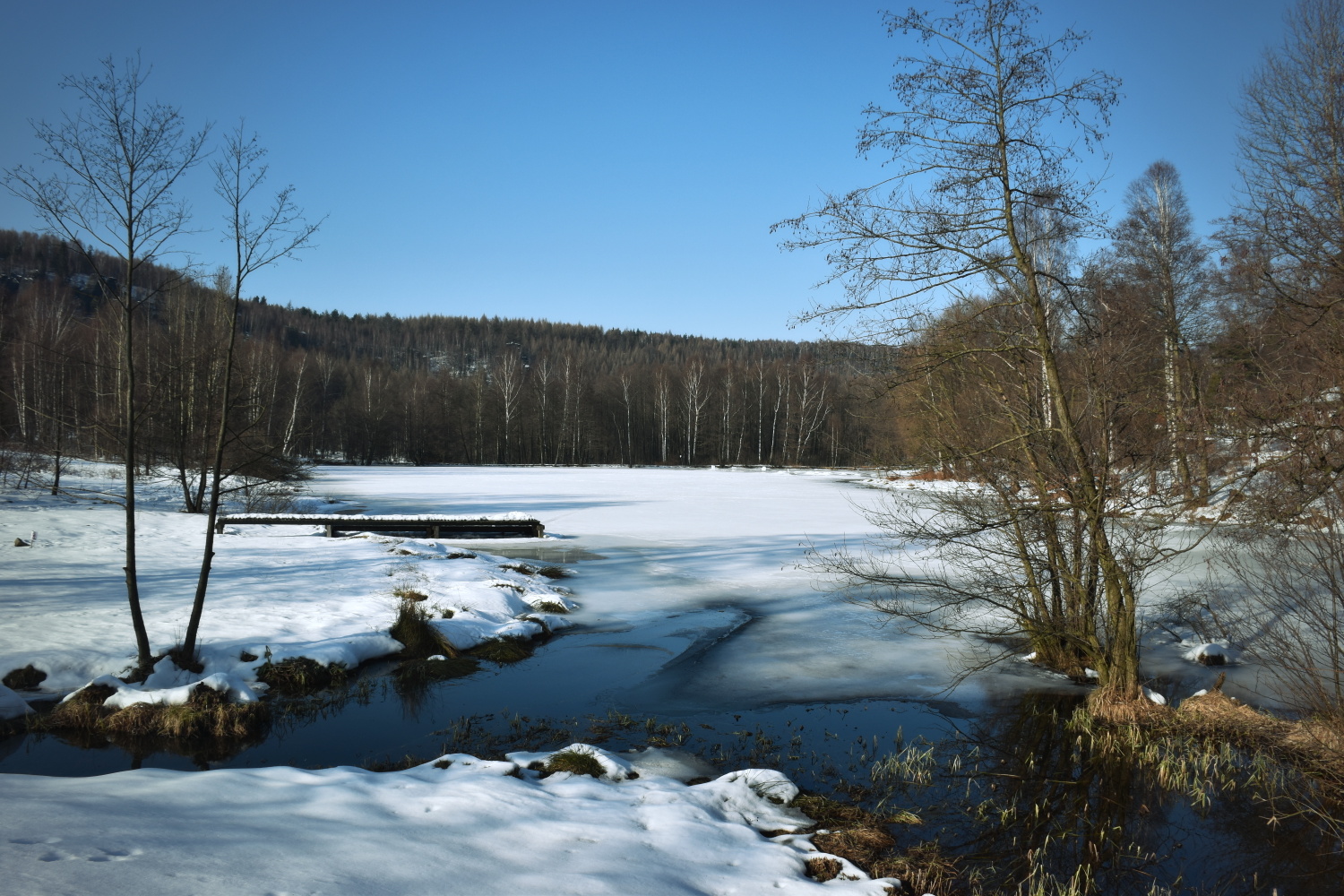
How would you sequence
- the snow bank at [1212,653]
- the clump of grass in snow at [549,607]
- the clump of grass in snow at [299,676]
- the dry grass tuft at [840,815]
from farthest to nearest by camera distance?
the clump of grass in snow at [549,607], the snow bank at [1212,653], the clump of grass in snow at [299,676], the dry grass tuft at [840,815]

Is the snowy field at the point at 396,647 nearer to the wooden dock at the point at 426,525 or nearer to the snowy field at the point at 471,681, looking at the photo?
the snowy field at the point at 471,681

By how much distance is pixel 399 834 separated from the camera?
417 cm

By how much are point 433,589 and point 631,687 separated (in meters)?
5.05

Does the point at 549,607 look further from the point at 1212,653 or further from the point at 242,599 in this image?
the point at 1212,653

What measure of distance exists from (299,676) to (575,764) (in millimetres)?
4264

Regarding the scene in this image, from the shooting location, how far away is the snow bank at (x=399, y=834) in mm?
3291

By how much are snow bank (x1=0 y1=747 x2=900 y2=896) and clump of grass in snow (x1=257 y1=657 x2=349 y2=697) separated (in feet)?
10.8

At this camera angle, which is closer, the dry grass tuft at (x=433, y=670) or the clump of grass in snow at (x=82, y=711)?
the clump of grass in snow at (x=82, y=711)

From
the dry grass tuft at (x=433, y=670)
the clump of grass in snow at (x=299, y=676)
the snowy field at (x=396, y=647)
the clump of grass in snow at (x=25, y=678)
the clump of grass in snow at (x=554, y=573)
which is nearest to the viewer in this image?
the snowy field at (x=396, y=647)

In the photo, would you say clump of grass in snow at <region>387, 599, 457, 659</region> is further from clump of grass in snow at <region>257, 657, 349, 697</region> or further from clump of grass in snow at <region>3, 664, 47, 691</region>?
clump of grass in snow at <region>3, 664, 47, 691</region>

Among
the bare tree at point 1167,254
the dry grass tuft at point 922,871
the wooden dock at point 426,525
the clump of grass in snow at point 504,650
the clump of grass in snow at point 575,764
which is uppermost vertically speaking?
the bare tree at point 1167,254

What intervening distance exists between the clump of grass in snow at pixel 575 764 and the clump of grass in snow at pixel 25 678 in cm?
583

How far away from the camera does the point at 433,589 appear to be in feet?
39.8

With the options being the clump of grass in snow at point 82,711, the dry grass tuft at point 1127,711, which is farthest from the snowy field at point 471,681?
the dry grass tuft at point 1127,711
